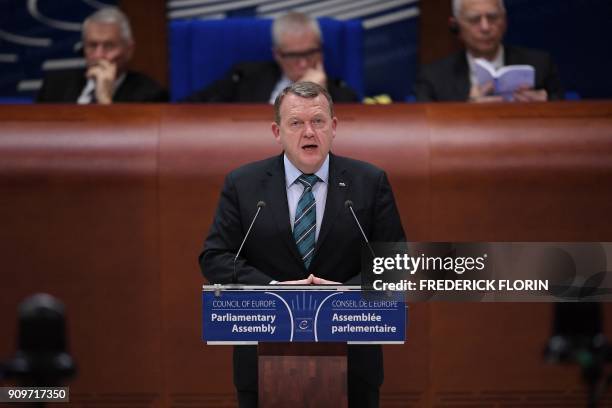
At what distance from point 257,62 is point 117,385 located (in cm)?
143

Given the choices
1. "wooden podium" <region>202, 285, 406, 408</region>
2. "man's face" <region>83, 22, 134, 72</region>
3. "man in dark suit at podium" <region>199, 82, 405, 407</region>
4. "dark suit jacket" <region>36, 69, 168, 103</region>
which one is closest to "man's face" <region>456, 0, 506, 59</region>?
"dark suit jacket" <region>36, 69, 168, 103</region>

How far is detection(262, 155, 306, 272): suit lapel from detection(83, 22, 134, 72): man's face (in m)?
1.65

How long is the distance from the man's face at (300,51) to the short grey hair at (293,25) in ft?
0.04

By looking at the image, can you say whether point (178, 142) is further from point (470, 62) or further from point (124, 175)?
point (470, 62)

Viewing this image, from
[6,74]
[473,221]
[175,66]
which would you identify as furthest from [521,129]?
[6,74]

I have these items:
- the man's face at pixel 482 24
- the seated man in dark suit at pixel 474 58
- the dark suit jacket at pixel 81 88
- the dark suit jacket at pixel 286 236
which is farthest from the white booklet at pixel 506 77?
the dark suit jacket at pixel 286 236

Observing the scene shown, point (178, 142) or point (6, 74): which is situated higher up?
point (6, 74)

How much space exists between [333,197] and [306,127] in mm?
165

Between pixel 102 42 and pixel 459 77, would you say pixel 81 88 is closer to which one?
pixel 102 42

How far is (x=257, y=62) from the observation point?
3932 mm

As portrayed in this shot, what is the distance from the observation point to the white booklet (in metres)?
3.37

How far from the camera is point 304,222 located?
2268 mm

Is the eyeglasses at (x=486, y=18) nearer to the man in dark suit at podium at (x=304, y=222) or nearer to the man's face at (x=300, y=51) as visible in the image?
the man's face at (x=300, y=51)

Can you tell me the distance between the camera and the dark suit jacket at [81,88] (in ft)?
12.4
